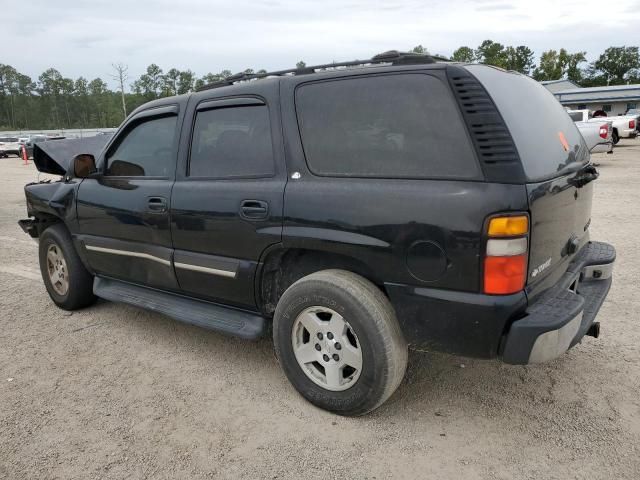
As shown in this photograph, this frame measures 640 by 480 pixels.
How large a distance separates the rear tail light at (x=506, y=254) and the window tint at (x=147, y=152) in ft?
7.21

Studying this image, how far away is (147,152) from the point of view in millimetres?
3777

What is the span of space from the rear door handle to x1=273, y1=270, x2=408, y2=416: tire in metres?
1.16

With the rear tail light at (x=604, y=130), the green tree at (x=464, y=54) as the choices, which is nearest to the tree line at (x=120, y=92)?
the green tree at (x=464, y=54)

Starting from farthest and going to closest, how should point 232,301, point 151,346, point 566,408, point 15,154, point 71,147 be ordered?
point 15,154, point 71,147, point 151,346, point 232,301, point 566,408

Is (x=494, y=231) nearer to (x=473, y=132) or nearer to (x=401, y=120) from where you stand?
(x=473, y=132)

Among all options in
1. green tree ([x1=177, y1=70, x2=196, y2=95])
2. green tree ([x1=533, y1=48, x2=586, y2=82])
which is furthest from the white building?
green tree ([x1=177, y1=70, x2=196, y2=95])

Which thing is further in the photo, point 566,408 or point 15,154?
point 15,154

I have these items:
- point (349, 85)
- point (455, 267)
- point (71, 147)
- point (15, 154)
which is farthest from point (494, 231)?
point (15, 154)

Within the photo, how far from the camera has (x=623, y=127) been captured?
24469mm

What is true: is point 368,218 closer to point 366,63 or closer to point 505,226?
point 505,226

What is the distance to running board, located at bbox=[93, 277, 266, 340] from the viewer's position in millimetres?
3195

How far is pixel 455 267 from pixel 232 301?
154 centimetres

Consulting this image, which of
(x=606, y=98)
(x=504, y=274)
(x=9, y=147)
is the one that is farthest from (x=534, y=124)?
(x=606, y=98)

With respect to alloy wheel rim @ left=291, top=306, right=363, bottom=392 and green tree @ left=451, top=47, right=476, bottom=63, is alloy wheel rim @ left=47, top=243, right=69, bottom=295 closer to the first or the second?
alloy wheel rim @ left=291, top=306, right=363, bottom=392
